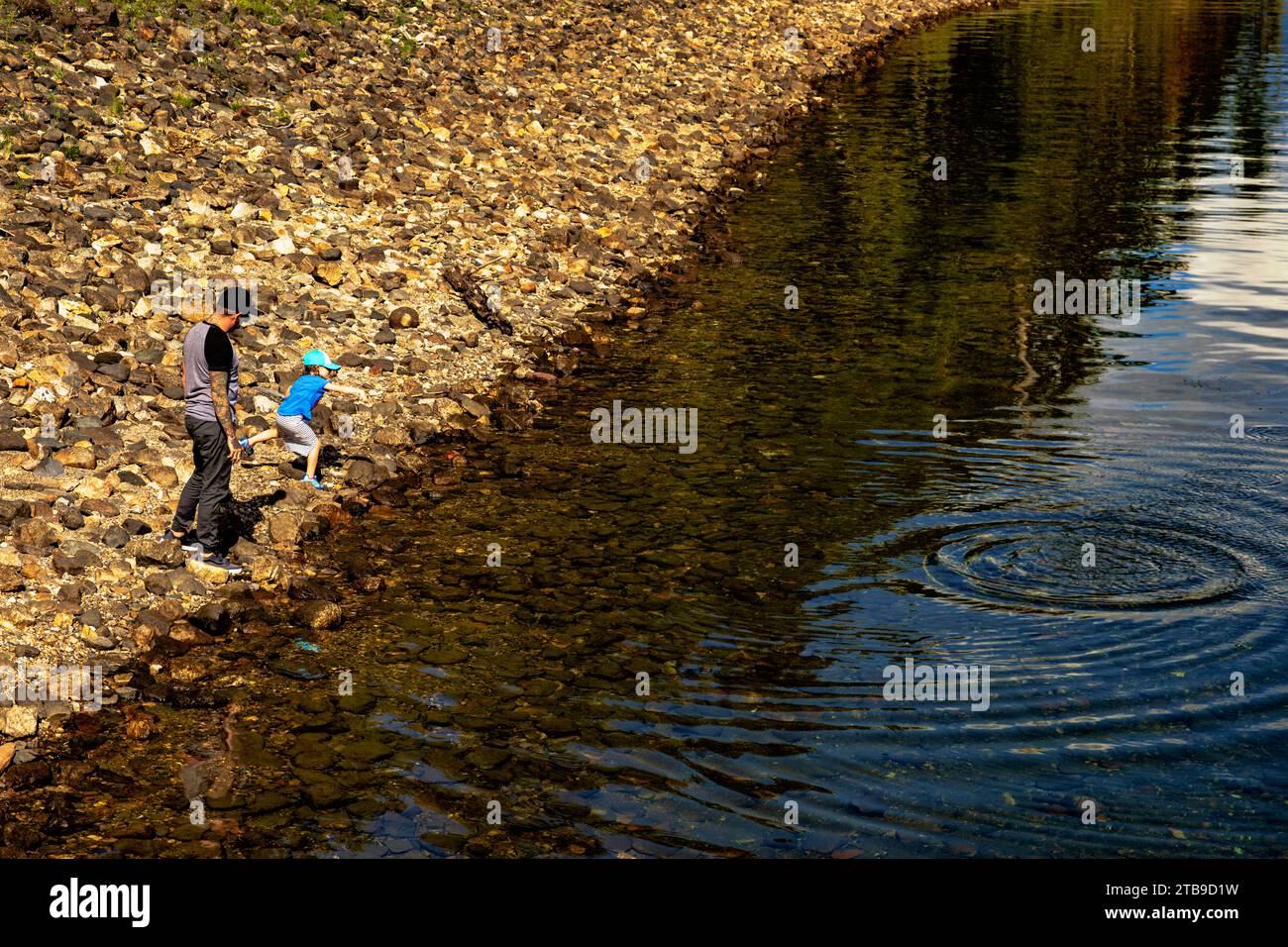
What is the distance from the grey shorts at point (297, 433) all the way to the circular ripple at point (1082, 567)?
8.01 metres

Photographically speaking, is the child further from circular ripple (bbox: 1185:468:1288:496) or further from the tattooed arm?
circular ripple (bbox: 1185:468:1288:496)

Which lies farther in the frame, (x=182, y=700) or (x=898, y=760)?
(x=182, y=700)

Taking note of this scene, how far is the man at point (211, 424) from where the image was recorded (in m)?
15.8

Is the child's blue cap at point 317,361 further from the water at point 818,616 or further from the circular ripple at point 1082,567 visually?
the circular ripple at point 1082,567

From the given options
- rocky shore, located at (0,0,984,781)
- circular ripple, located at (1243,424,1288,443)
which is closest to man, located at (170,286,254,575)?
rocky shore, located at (0,0,984,781)

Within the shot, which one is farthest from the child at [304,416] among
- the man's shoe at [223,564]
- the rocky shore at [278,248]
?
the man's shoe at [223,564]

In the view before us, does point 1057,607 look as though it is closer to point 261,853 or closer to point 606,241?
point 261,853

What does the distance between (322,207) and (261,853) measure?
17.5 meters

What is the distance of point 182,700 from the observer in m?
13.9

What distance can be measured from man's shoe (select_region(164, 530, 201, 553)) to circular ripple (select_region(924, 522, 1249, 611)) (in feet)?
27.6

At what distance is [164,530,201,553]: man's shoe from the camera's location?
16.2 meters
